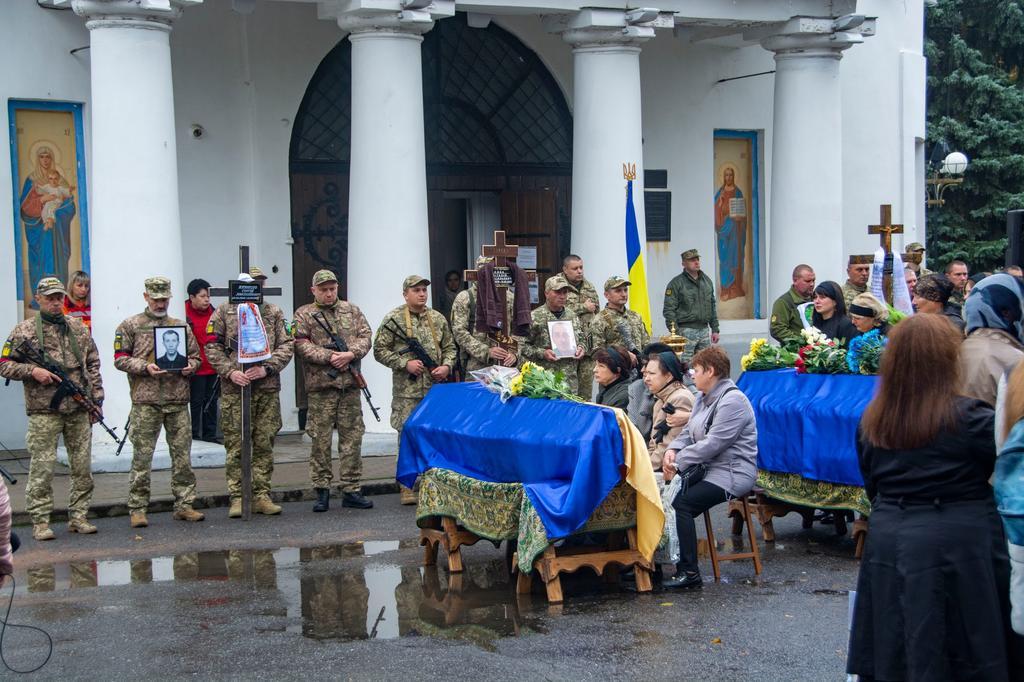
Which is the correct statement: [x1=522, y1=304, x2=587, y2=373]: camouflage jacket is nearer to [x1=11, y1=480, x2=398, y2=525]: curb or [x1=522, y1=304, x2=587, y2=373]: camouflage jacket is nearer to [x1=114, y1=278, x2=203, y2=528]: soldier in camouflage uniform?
[x1=11, y1=480, x2=398, y2=525]: curb

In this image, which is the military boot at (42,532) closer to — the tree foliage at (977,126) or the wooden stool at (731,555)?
the wooden stool at (731,555)

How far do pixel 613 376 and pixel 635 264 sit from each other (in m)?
6.00

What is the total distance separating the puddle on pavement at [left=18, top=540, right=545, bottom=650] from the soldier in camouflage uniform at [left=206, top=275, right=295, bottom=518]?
175cm

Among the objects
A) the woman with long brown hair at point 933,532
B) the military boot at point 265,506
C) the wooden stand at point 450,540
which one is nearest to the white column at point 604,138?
the military boot at point 265,506

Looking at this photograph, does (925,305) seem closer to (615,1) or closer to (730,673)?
(730,673)

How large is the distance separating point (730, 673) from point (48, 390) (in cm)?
653

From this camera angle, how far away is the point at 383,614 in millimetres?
8641

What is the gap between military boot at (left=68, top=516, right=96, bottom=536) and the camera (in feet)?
38.1

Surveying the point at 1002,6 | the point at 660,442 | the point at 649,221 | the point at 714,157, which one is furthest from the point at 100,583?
the point at 1002,6

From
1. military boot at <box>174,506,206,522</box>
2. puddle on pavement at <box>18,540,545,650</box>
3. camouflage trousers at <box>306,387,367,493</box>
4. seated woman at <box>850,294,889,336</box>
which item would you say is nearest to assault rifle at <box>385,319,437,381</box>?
camouflage trousers at <box>306,387,367,493</box>

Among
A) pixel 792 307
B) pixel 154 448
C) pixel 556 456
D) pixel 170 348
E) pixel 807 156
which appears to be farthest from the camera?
pixel 807 156

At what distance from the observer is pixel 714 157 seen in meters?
19.8

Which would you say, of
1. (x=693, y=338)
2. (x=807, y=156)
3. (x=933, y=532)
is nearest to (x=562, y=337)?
(x=693, y=338)

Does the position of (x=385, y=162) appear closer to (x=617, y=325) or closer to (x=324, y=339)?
(x=617, y=325)
